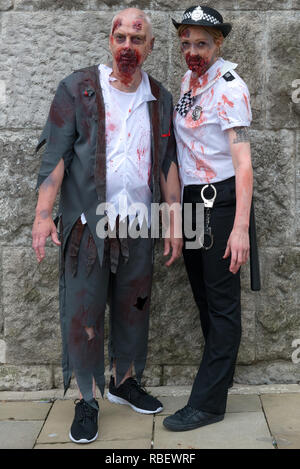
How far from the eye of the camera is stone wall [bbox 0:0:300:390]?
11.4 ft

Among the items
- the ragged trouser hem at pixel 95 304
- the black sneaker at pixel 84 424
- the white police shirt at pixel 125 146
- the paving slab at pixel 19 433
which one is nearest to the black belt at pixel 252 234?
the white police shirt at pixel 125 146

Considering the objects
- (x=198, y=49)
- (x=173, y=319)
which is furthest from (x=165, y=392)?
(x=198, y=49)

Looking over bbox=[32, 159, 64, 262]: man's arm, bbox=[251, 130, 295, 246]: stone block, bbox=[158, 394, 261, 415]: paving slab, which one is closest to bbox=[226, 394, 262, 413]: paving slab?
bbox=[158, 394, 261, 415]: paving slab

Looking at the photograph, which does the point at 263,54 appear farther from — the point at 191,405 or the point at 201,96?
the point at 191,405

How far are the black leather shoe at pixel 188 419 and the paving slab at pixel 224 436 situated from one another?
2cm

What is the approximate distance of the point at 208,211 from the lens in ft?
10.1

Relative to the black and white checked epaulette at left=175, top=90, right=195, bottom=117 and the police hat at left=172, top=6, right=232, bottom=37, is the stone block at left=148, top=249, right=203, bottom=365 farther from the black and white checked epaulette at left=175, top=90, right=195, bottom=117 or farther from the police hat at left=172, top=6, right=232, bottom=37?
the police hat at left=172, top=6, right=232, bottom=37

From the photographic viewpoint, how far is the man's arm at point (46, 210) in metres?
3.00

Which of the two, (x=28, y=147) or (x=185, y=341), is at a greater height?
(x=28, y=147)

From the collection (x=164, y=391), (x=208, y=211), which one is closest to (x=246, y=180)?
(x=208, y=211)

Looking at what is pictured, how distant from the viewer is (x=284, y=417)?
10.5 ft

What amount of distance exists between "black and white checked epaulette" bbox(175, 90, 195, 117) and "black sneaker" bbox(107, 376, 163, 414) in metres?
1.41

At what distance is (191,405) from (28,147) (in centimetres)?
159

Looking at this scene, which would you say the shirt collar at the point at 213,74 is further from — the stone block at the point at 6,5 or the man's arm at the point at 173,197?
the stone block at the point at 6,5
